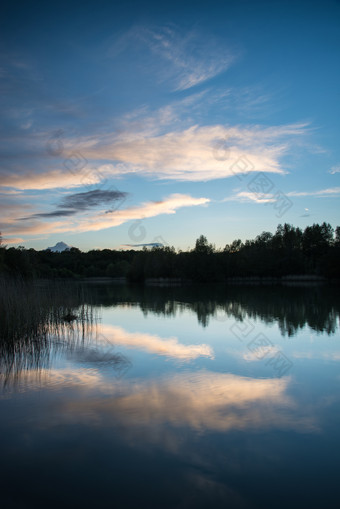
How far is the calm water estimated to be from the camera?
11.6ft

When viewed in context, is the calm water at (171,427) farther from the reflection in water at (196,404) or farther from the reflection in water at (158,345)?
the reflection in water at (158,345)

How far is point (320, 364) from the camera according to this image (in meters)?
8.55

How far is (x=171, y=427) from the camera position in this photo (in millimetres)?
4938

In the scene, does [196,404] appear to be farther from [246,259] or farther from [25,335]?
[246,259]

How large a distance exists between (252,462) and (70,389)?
3782mm

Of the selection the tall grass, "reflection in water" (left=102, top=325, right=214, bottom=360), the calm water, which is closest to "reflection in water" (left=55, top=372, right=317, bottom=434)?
A: the calm water

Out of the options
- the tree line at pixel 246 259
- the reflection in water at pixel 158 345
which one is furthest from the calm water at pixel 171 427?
the tree line at pixel 246 259

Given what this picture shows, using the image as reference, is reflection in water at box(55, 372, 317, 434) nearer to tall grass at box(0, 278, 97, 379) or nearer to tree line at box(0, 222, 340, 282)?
tall grass at box(0, 278, 97, 379)

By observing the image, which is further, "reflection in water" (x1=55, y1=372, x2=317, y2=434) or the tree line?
the tree line

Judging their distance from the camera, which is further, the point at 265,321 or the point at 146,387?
the point at 265,321

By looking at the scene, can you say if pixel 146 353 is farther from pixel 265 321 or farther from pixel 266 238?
pixel 266 238

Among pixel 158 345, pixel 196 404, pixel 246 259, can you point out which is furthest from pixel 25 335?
pixel 246 259

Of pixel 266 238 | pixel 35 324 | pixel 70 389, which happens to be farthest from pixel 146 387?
pixel 266 238

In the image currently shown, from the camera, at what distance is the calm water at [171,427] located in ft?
11.6
